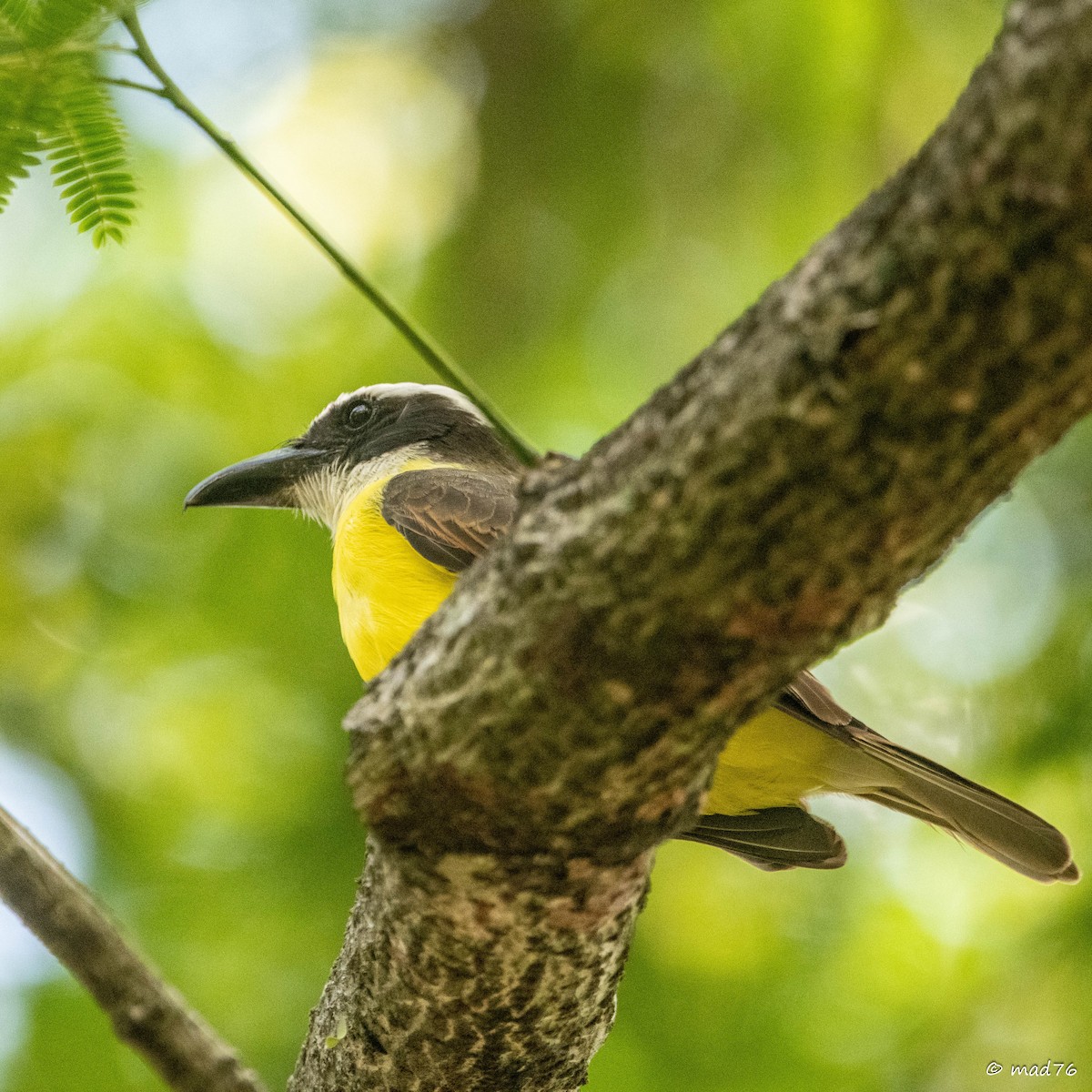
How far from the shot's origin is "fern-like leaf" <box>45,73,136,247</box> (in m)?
2.21

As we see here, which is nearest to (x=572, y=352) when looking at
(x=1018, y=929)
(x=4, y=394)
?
(x=4, y=394)

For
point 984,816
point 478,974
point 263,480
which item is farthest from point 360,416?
point 478,974

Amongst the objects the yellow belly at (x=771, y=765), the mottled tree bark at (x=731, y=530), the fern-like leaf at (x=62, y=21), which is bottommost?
the mottled tree bark at (x=731, y=530)

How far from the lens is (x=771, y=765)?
3959mm

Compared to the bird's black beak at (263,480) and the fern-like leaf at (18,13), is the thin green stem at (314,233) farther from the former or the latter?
the bird's black beak at (263,480)

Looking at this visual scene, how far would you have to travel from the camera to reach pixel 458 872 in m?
2.32

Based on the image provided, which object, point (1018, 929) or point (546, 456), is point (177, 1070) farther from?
point (1018, 929)

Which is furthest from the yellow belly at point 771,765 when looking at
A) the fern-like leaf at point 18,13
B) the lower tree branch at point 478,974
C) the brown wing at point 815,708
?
the fern-like leaf at point 18,13

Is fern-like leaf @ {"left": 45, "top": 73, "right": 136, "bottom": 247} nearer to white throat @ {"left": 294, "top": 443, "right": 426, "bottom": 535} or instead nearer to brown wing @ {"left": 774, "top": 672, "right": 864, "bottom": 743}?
brown wing @ {"left": 774, "top": 672, "right": 864, "bottom": 743}

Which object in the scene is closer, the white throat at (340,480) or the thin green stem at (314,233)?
the thin green stem at (314,233)

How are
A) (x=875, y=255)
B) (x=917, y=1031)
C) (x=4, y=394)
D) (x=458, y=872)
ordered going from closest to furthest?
(x=875, y=255), (x=458, y=872), (x=917, y=1031), (x=4, y=394)

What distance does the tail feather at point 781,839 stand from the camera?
401 centimetres

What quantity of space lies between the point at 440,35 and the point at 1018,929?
5.13 m

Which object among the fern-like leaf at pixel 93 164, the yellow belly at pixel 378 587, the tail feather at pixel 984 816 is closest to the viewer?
the fern-like leaf at pixel 93 164
